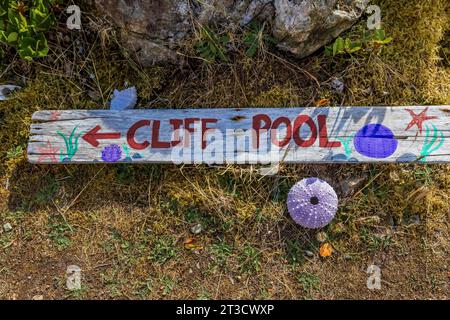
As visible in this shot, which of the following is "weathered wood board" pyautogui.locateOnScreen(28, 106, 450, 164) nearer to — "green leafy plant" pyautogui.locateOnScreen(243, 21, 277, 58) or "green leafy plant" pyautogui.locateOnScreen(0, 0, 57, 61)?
"green leafy plant" pyautogui.locateOnScreen(243, 21, 277, 58)

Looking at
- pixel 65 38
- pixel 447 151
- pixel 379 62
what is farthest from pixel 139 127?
pixel 447 151

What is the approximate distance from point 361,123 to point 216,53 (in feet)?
4.22

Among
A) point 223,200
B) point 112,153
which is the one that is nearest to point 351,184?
point 223,200

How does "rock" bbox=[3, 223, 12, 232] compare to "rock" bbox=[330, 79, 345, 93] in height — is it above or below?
below

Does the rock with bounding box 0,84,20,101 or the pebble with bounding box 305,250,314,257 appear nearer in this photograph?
the pebble with bounding box 305,250,314,257

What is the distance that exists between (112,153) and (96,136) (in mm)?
203

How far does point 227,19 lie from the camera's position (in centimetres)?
310

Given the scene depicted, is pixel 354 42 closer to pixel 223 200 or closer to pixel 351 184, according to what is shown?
pixel 351 184

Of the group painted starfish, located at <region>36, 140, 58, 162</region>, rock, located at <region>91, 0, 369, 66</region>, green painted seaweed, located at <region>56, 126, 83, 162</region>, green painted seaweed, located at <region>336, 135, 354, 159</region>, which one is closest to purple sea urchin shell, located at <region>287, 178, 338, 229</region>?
green painted seaweed, located at <region>336, 135, 354, 159</region>

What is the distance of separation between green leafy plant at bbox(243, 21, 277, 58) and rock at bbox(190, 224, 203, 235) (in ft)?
4.73

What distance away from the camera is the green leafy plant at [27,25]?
10.2 ft

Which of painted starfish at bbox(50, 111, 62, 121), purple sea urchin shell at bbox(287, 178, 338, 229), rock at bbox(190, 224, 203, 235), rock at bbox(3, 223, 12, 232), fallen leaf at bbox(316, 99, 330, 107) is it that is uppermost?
fallen leaf at bbox(316, 99, 330, 107)

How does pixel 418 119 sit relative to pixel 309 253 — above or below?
above

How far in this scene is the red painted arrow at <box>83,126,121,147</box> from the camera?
317 cm
